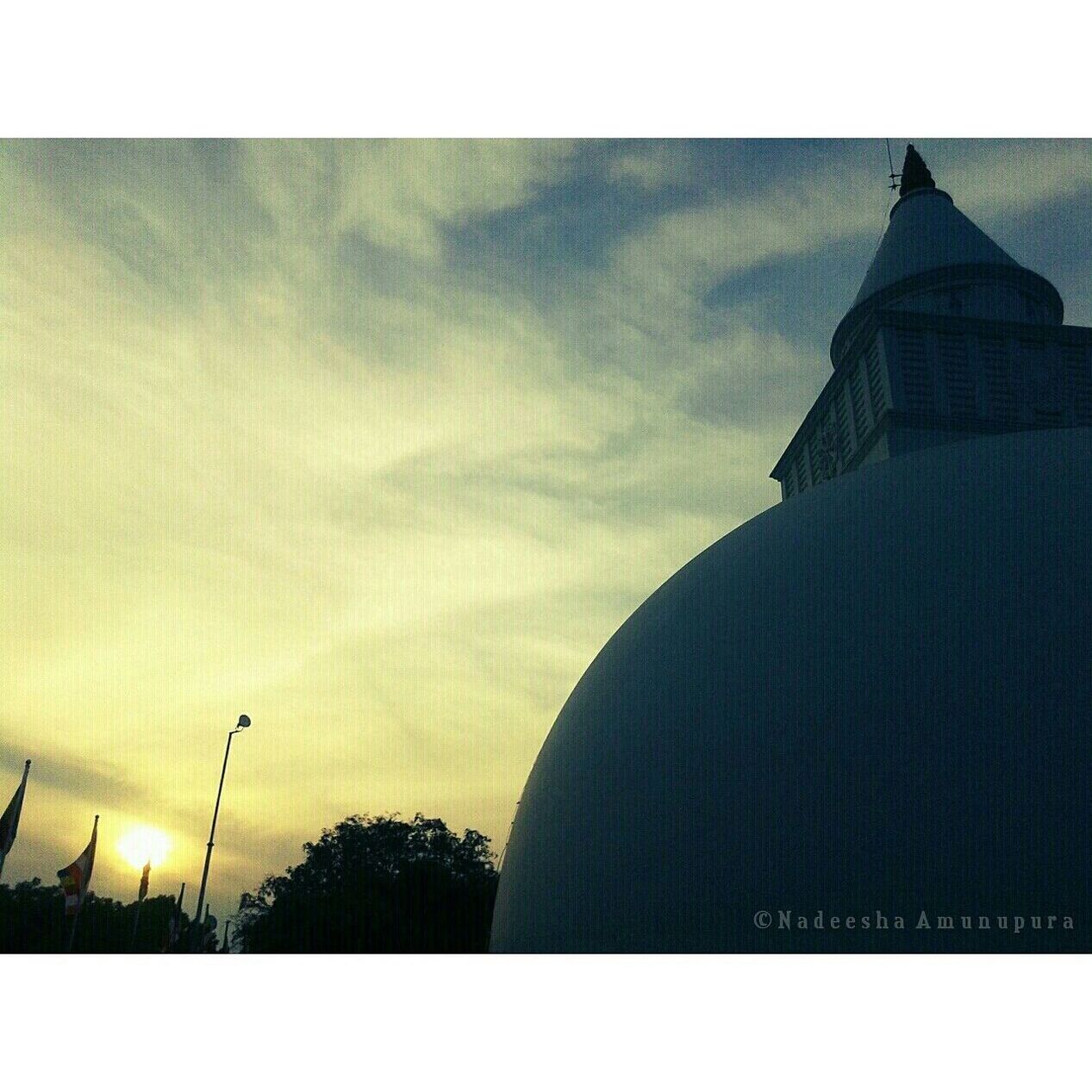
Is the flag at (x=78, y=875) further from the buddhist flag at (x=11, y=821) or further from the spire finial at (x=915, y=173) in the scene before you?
the spire finial at (x=915, y=173)

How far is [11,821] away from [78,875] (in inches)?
199

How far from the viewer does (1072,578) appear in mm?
10078

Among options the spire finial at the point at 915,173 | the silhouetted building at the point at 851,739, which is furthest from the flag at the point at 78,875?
the spire finial at the point at 915,173

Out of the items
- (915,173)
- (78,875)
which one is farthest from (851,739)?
(78,875)

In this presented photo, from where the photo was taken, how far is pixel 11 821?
24.1 metres

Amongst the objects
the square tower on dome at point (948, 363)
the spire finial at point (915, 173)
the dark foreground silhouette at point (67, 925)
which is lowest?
the dark foreground silhouette at point (67, 925)

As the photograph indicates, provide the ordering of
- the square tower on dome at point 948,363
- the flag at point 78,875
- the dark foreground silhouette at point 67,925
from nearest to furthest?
the square tower on dome at point 948,363 → the flag at point 78,875 → the dark foreground silhouette at point 67,925

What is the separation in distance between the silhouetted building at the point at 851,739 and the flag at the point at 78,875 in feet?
64.2

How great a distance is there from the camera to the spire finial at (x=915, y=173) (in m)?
25.0

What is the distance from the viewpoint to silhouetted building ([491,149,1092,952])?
29.1ft

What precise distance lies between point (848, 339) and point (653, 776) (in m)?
16.4

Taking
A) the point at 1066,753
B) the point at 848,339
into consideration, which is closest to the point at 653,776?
the point at 1066,753

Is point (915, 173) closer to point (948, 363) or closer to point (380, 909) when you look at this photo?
point (948, 363)

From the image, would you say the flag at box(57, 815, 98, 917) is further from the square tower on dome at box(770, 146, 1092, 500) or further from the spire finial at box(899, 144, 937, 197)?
the spire finial at box(899, 144, 937, 197)
